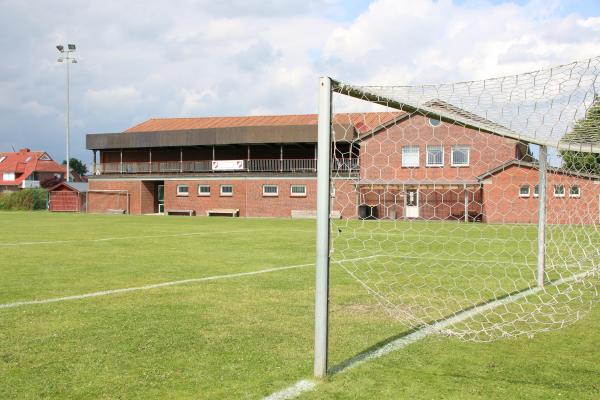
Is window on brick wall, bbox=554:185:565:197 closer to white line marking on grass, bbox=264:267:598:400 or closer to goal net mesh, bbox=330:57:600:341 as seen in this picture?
goal net mesh, bbox=330:57:600:341

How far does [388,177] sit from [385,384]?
110 feet

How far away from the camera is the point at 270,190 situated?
41.8m

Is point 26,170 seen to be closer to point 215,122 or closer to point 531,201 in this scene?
point 215,122

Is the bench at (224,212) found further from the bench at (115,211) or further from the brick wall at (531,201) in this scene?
the brick wall at (531,201)

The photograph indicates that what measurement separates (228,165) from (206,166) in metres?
3.51

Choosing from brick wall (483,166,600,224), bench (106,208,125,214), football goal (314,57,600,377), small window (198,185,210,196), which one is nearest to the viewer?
football goal (314,57,600,377)

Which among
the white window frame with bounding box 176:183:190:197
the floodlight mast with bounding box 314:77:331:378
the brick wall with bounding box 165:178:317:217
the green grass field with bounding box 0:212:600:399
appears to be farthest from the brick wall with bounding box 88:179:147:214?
the floodlight mast with bounding box 314:77:331:378

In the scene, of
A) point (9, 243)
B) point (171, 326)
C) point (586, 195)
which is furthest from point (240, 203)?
point (171, 326)

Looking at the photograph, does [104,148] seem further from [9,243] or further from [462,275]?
[462,275]

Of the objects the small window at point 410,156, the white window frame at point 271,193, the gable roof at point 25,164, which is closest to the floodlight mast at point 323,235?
the small window at point 410,156

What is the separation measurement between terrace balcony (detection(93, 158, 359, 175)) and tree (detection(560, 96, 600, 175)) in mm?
33486

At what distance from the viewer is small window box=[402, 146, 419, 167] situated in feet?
106

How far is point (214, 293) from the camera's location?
7.49 metres

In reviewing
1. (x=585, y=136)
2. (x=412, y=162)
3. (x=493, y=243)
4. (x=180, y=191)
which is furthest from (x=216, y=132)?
(x=585, y=136)
